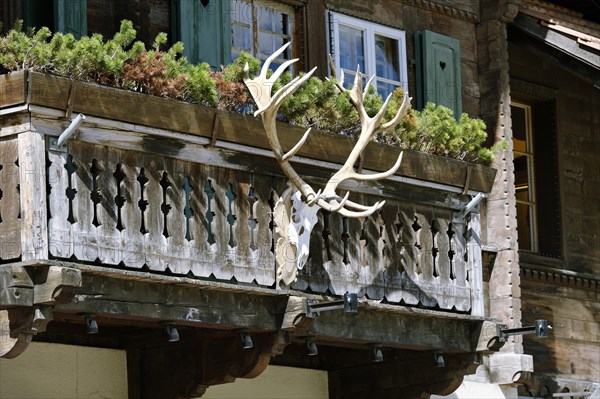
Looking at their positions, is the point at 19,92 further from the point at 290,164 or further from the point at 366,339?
the point at 366,339

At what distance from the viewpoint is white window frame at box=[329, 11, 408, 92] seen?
17.2 m


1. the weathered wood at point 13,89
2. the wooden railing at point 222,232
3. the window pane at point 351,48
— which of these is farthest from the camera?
the window pane at point 351,48

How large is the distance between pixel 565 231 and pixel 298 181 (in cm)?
674

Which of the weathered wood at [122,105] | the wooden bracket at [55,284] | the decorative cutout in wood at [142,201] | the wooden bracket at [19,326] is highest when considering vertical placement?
the weathered wood at [122,105]

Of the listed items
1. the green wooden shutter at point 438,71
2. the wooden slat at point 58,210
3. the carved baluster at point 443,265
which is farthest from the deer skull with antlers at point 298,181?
the green wooden shutter at point 438,71

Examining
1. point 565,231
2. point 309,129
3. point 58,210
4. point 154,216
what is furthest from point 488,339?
point 565,231

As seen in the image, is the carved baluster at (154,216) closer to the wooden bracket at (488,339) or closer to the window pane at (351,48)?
the wooden bracket at (488,339)

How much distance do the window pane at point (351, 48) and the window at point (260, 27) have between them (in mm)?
570

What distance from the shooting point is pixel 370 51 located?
17.6 metres

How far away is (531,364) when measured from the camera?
18.1m

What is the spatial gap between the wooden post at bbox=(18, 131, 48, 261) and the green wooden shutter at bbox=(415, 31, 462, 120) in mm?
6441

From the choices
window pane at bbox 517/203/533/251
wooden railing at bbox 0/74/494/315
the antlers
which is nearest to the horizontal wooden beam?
wooden railing at bbox 0/74/494/315

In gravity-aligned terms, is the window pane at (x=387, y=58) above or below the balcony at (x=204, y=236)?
above

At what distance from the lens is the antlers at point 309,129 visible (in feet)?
44.3
